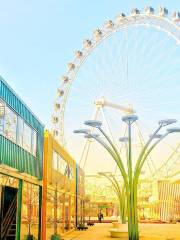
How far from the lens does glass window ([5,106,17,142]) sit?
1139 centimetres

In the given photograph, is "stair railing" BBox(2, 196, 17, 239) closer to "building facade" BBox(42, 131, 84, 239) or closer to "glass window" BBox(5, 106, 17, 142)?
"glass window" BBox(5, 106, 17, 142)

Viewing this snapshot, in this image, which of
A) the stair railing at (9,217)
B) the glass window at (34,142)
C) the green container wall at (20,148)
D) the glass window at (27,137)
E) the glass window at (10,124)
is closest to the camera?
the green container wall at (20,148)

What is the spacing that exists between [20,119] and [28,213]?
139 inches

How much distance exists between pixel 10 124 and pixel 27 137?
6.59ft

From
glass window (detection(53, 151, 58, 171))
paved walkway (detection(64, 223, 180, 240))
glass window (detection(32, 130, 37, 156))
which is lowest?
paved walkway (detection(64, 223, 180, 240))

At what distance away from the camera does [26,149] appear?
527 inches

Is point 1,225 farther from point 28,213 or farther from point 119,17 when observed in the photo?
point 119,17

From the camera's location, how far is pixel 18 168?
1221cm

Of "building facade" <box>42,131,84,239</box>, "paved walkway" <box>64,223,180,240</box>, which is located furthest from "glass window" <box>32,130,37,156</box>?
"paved walkway" <box>64,223,180,240</box>

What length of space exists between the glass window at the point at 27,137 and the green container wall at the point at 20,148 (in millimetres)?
181

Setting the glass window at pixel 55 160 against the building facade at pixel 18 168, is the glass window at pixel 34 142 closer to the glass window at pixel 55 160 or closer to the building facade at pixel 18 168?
the building facade at pixel 18 168

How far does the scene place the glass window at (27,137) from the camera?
43.4ft

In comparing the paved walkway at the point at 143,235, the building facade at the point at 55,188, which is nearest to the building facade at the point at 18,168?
the building facade at the point at 55,188

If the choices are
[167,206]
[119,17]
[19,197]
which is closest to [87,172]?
[167,206]
